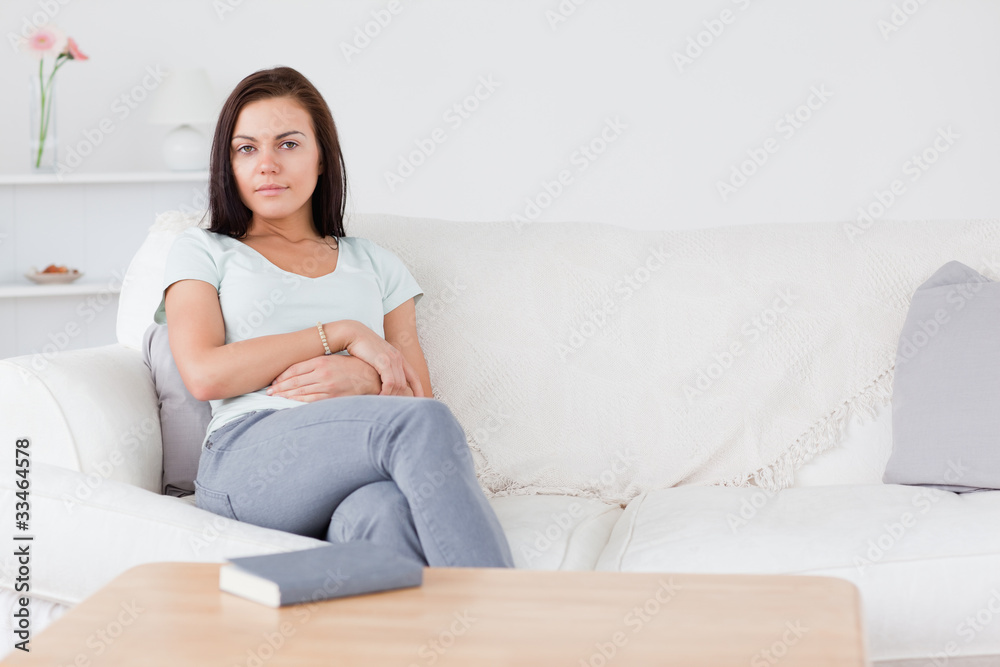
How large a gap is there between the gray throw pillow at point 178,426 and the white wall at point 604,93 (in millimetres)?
1933

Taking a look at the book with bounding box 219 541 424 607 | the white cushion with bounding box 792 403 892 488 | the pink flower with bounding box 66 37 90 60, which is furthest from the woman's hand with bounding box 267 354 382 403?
the pink flower with bounding box 66 37 90 60

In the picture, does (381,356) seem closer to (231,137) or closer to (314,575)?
(231,137)

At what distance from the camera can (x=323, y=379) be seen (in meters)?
1.45

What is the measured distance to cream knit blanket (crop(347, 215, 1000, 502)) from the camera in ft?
5.30

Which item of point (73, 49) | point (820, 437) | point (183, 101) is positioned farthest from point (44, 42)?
point (820, 437)

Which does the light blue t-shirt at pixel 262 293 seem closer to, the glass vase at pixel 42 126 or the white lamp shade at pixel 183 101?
the white lamp shade at pixel 183 101

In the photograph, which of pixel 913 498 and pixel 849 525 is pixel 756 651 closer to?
pixel 849 525

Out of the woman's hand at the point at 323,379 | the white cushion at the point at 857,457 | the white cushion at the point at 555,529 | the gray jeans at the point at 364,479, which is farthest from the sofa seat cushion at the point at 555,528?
the white cushion at the point at 857,457

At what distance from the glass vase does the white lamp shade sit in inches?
13.6

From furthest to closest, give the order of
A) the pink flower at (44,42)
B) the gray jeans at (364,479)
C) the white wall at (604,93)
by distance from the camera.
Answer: the white wall at (604,93), the pink flower at (44,42), the gray jeans at (364,479)

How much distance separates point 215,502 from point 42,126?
2391mm

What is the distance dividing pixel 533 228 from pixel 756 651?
120cm

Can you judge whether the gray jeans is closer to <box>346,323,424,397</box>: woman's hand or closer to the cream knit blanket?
<box>346,323,424,397</box>: woman's hand

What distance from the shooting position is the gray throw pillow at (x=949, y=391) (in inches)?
57.5
